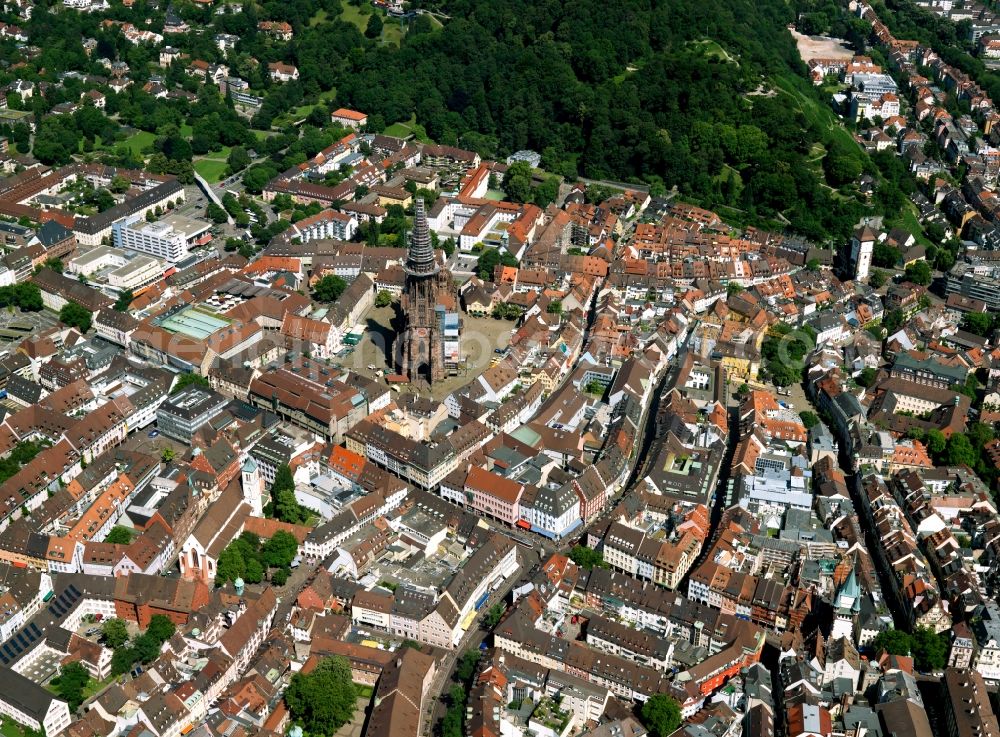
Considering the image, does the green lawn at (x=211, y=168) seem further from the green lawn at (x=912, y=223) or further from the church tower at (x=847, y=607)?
the church tower at (x=847, y=607)

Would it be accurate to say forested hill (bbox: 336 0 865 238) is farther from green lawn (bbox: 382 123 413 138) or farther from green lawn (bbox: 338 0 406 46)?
green lawn (bbox: 338 0 406 46)

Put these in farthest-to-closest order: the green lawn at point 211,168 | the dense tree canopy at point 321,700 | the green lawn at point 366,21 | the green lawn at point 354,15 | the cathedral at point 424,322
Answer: the green lawn at point 354,15 < the green lawn at point 366,21 < the green lawn at point 211,168 < the cathedral at point 424,322 < the dense tree canopy at point 321,700

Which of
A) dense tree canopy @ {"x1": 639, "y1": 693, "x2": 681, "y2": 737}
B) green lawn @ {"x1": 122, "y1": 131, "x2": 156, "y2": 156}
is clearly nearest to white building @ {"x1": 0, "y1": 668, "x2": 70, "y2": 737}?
dense tree canopy @ {"x1": 639, "y1": 693, "x2": 681, "y2": 737}

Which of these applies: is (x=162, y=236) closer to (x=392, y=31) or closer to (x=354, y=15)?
(x=392, y=31)

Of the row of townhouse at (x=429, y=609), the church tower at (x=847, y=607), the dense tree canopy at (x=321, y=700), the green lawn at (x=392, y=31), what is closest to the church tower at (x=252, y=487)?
the row of townhouse at (x=429, y=609)

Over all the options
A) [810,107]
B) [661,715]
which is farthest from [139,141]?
[661,715]

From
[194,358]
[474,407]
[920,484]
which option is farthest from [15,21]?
[920,484]
